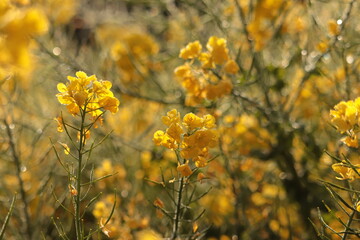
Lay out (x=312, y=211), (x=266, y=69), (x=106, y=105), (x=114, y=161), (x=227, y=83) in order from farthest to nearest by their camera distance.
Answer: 1. (x=114, y=161)
2. (x=266, y=69)
3. (x=312, y=211)
4. (x=227, y=83)
5. (x=106, y=105)

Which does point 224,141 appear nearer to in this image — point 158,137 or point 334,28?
point 334,28

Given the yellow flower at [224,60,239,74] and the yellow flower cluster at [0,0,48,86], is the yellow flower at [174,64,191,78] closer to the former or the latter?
the yellow flower at [224,60,239,74]

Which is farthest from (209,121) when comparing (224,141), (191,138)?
(224,141)

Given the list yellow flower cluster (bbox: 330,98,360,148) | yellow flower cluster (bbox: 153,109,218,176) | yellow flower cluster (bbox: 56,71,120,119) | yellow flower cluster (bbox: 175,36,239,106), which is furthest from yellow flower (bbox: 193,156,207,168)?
yellow flower cluster (bbox: 175,36,239,106)

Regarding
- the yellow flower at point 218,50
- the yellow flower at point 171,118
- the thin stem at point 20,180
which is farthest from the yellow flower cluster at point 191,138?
the thin stem at point 20,180

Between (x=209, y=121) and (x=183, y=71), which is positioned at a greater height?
(x=183, y=71)

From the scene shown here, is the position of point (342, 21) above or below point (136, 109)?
below

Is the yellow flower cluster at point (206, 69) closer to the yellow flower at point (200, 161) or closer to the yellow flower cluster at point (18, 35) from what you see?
the yellow flower at point (200, 161)

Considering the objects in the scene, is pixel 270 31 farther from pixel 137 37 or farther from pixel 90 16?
pixel 90 16

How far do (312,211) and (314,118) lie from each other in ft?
2.60

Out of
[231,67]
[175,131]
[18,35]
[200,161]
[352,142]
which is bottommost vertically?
[352,142]

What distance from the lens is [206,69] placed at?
1.91 metres

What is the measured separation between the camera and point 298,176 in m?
2.57

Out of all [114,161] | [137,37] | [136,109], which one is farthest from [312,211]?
[137,37]
